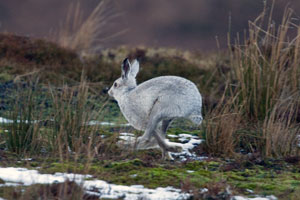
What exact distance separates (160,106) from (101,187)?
150cm

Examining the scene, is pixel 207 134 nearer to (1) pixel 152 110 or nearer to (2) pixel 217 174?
(1) pixel 152 110

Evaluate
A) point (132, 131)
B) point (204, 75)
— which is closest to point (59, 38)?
point (204, 75)

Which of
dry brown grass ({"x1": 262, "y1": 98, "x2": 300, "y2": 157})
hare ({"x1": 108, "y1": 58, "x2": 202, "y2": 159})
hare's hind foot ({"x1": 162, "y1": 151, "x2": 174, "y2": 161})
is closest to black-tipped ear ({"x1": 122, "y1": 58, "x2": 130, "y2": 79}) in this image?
hare ({"x1": 108, "y1": 58, "x2": 202, "y2": 159})

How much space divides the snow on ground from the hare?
120cm

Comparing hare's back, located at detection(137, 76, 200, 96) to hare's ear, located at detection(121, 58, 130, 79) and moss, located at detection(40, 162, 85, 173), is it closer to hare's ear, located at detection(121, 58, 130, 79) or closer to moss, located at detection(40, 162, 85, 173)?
hare's ear, located at detection(121, 58, 130, 79)

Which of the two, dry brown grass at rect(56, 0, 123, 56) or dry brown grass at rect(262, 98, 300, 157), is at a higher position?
dry brown grass at rect(56, 0, 123, 56)

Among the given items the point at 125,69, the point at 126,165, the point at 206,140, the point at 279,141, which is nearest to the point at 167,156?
the point at 206,140

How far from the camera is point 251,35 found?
24.8 ft

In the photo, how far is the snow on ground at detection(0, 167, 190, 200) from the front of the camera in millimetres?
4363

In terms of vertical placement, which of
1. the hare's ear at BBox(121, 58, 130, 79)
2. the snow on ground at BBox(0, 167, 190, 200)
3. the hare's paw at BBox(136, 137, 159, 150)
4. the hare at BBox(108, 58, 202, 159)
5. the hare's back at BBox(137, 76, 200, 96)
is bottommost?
the snow on ground at BBox(0, 167, 190, 200)

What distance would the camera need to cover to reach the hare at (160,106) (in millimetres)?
5719

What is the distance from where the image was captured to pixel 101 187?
4.50 metres

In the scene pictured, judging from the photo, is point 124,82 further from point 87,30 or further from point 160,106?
point 87,30

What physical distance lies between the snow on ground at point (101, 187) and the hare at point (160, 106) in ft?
3.93
